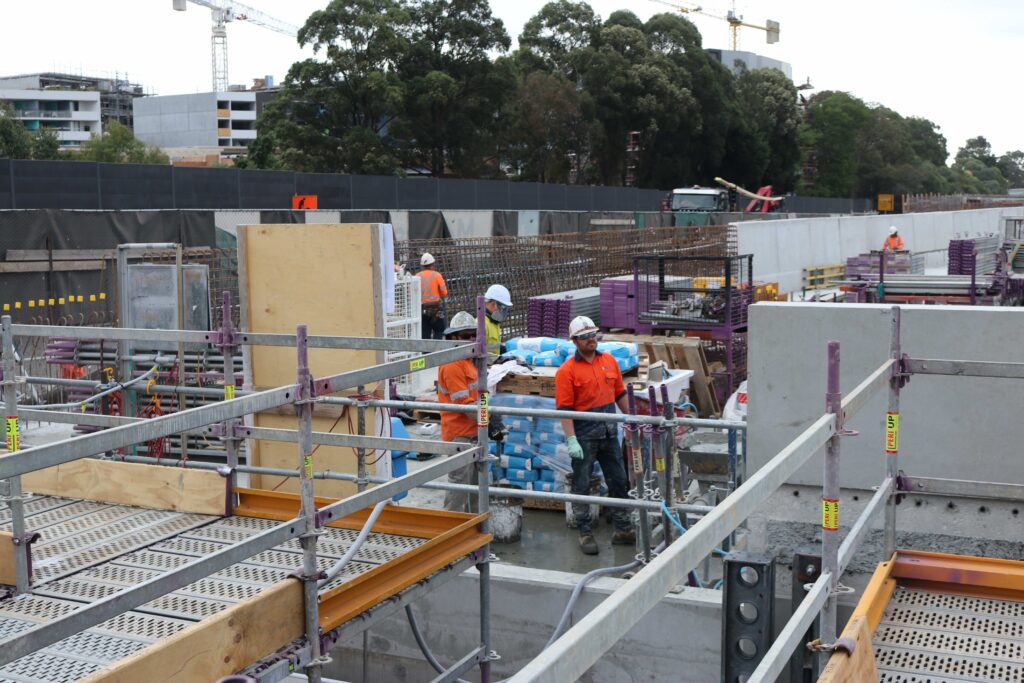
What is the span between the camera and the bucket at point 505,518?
932 centimetres

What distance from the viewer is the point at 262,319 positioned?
8.23 m

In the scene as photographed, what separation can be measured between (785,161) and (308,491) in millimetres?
86950

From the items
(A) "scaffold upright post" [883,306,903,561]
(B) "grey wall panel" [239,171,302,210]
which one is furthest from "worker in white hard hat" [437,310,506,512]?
(B) "grey wall panel" [239,171,302,210]

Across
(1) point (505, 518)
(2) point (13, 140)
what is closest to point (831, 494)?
(1) point (505, 518)

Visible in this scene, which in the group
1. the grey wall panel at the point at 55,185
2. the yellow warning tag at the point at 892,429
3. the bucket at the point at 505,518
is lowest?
the bucket at the point at 505,518

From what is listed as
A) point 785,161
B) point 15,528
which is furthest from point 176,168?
point 785,161

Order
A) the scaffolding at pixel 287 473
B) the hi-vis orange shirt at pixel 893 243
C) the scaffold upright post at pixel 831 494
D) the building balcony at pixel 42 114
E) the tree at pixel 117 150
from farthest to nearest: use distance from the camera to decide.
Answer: the building balcony at pixel 42 114
the tree at pixel 117 150
the hi-vis orange shirt at pixel 893 243
the scaffold upright post at pixel 831 494
the scaffolding at pixel 287 473

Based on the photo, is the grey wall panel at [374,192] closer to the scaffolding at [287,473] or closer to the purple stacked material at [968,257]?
the purple stacked material at [968,257]

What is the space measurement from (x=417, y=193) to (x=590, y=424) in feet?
81.5

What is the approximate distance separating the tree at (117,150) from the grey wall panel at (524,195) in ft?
178

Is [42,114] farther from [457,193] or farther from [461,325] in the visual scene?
[461,325]

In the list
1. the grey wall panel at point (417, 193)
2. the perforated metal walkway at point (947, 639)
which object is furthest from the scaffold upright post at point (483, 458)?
the grey wall panel at point (417, 193)

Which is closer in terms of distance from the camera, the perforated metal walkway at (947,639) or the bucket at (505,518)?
the perforated metal walkway at (947,639)

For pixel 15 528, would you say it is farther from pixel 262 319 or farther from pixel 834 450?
pixel 834 450
